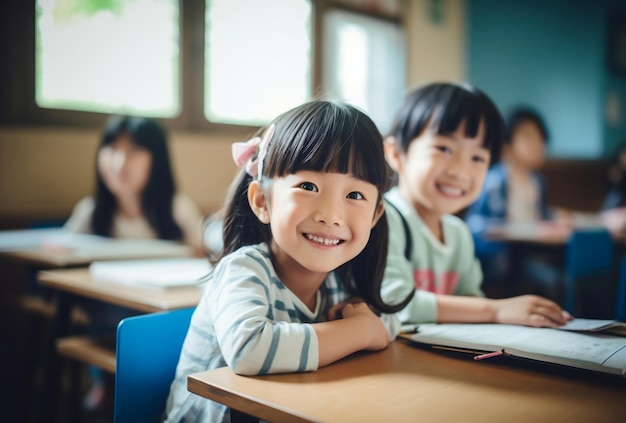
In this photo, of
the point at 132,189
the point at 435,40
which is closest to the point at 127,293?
the point at 132,189

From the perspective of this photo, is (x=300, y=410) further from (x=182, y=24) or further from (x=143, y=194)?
(x=182, y=24)

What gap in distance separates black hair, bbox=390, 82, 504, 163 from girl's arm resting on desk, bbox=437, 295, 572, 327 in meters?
0.44

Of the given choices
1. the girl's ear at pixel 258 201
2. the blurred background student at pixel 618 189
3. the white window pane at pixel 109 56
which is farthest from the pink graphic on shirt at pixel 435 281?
the blurred background student at pixel 618 189

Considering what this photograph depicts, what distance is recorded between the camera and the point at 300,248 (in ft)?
3.34

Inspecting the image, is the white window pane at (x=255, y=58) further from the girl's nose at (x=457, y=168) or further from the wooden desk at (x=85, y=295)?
the girl's nose at (x=457, y=168)

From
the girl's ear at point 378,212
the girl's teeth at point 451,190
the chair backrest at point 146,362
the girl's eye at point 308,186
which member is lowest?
the chair backrest at point 146,362

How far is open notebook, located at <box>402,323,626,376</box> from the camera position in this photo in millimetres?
908

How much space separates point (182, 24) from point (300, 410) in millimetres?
3280

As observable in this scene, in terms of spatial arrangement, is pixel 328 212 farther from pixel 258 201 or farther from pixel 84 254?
pixel 84 254

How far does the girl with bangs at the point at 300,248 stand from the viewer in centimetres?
94

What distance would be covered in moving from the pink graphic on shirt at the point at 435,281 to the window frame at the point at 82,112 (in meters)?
1.10

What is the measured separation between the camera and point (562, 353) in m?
0.94

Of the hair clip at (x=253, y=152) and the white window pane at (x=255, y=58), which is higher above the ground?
the white window pane at (x=255, y=58)

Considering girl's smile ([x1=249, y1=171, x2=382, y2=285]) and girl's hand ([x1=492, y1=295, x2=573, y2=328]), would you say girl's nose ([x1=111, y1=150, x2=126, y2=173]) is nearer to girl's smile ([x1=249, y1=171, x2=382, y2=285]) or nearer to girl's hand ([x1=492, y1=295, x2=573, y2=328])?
girl's smile ([x1=249, y1=171, x2=382, y2=285])
